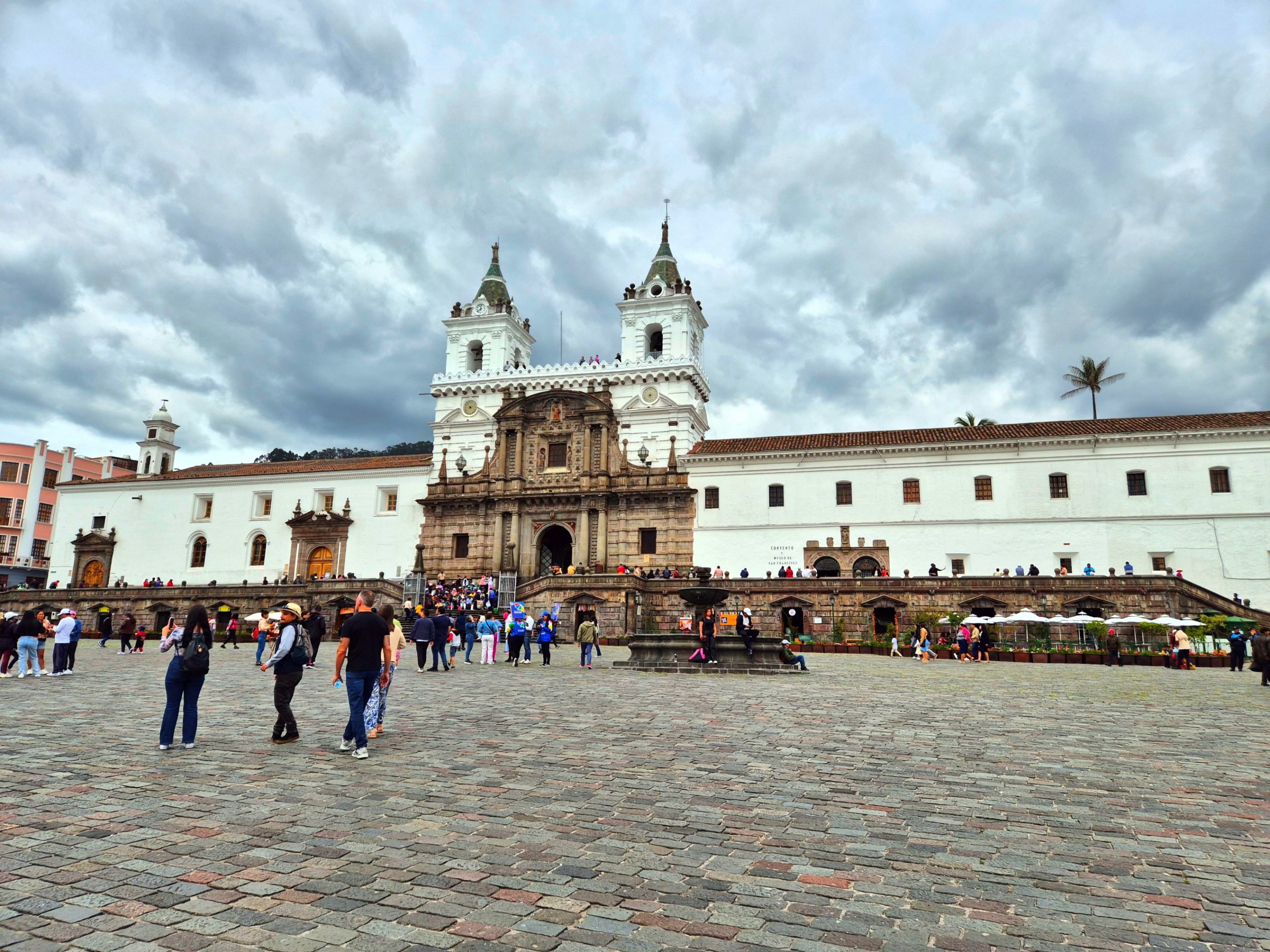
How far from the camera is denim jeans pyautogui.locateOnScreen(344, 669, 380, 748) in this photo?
8.83m

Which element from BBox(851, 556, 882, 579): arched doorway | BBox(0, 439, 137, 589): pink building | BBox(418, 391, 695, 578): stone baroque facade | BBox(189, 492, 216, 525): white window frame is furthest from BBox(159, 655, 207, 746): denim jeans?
BBox(0, 439, 137, 589): pink building

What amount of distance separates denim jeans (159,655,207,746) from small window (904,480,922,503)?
37401 mm

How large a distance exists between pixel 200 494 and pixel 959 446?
44.6 metres

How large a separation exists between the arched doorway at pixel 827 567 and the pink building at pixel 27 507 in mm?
51899

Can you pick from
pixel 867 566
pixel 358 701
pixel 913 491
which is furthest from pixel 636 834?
pixel 913 491

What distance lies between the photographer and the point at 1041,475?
132 feet

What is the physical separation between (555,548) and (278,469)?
18.7m

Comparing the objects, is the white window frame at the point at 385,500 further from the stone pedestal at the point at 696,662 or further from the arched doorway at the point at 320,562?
the stone pedestal at the point at 696,662

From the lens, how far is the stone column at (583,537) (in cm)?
4487

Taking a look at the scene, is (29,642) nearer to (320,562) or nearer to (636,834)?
(636,834)

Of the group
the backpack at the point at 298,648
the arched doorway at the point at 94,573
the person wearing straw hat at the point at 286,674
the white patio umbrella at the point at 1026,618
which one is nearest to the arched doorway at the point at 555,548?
the white patio umbrella at the point at 1026,618

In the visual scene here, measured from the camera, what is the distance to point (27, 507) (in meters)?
59.5

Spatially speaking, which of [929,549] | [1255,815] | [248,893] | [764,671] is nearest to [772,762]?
[1255,815]

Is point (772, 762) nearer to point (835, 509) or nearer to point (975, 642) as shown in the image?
point (975, 642)
